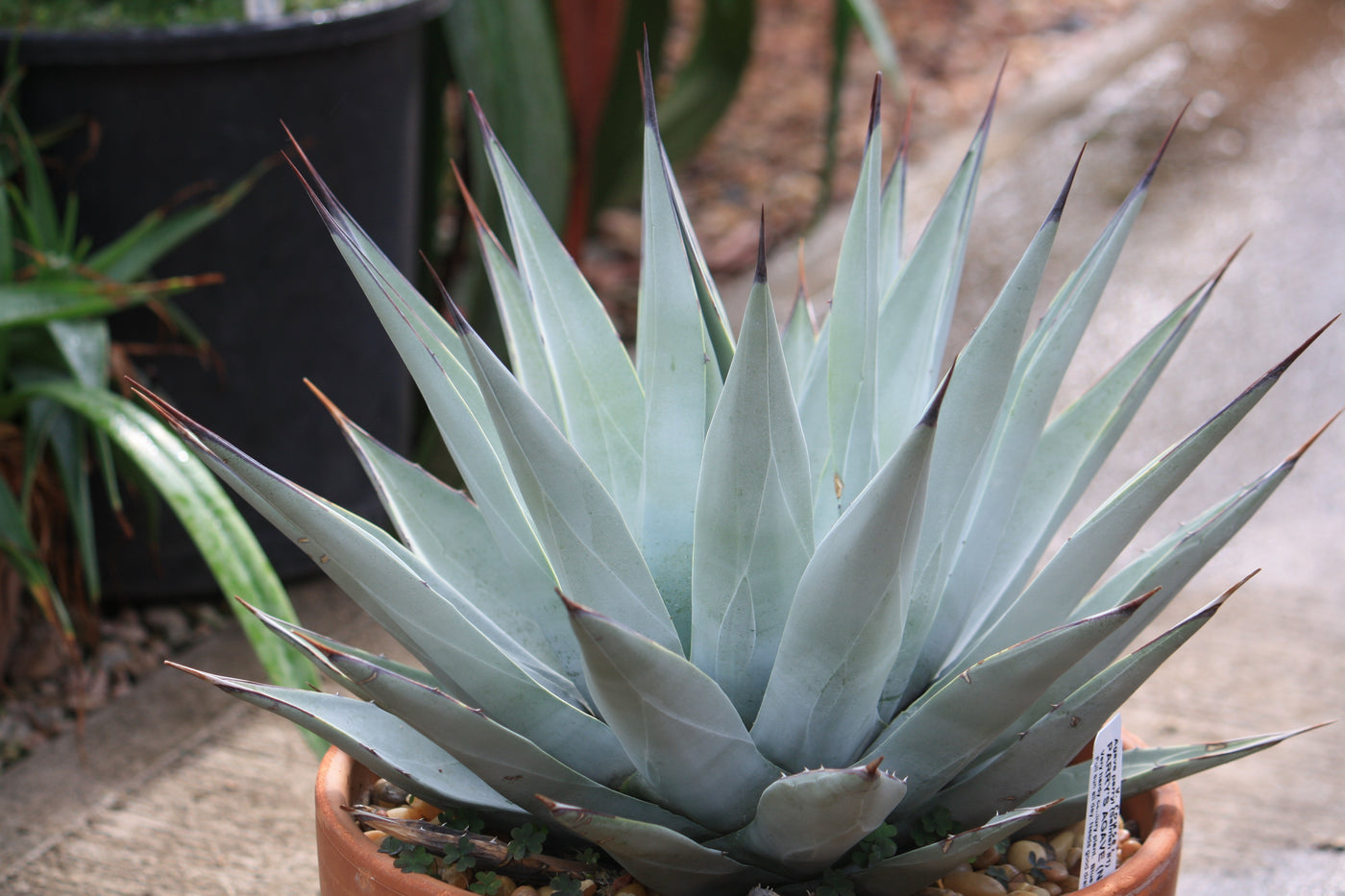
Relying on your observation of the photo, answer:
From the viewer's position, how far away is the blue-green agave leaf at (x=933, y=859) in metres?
0.72

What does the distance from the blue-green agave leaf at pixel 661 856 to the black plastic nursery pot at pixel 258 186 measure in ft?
4.37

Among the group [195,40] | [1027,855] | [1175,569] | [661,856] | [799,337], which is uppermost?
[195,40]

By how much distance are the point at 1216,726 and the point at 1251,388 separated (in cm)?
114

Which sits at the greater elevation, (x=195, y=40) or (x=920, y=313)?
(x=195, y=40)

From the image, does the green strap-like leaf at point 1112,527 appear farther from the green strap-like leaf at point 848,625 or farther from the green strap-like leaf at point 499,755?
the green strap-like leaf at point 499,755

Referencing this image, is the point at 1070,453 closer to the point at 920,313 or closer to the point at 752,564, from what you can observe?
the point at 920,313

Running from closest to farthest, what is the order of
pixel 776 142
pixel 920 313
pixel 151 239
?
pixel 920 313 < pixel 151 239 < pixel 776 142

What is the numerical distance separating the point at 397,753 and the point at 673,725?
21cm

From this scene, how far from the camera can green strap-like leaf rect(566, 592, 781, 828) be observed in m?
0.67

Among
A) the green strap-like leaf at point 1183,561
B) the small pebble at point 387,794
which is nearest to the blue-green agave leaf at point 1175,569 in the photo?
the green strap-like leaf at point 1183,561

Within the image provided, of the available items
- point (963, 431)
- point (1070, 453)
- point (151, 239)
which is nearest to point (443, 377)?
point (963, 431)

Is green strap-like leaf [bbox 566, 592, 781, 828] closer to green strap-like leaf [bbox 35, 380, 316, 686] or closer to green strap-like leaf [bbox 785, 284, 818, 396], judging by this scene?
green strap-like leaf [bbox 785, 284, 818, 396]

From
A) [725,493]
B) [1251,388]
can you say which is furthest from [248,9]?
[1251,388]

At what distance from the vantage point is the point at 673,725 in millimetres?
713
